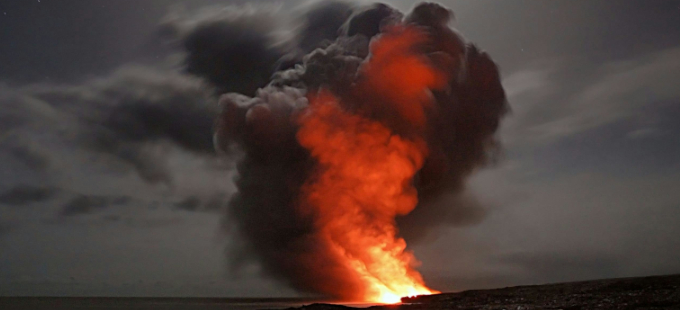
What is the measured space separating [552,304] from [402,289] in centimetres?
2178

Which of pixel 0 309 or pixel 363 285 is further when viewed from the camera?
pixel 0 309

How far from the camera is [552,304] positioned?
60781 mm

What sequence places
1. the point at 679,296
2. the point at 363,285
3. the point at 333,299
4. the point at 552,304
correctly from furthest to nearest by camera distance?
the point at 333,299
the point at 363,285
the point at 552,304
the point at 679,296

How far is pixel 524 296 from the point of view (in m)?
69.5

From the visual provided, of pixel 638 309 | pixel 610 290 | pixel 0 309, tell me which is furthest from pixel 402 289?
pixel 0 309

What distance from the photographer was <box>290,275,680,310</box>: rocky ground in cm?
5694

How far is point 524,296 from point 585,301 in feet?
31.7

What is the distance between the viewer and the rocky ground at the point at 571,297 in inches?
2242

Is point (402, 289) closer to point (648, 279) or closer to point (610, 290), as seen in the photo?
point (610, 290)

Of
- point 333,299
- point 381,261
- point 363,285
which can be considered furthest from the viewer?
point 333,299

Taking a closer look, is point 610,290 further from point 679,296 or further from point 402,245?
point 402,245

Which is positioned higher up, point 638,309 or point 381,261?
point 381,261

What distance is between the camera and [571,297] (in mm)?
64812

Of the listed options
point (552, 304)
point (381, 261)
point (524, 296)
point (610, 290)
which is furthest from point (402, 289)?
point (610, 290)
